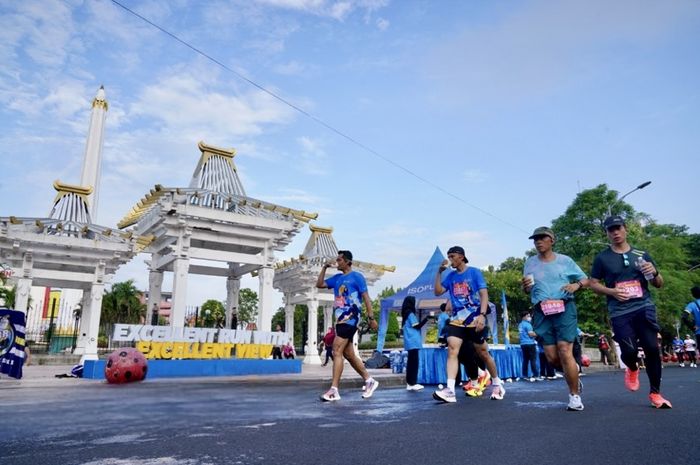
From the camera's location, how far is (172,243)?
62.8 feet

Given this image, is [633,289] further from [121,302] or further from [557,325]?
[121,302]

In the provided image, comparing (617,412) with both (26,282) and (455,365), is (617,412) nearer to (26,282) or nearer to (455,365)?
(455,365)

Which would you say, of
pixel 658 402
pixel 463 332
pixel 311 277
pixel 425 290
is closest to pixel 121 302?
pixel 311 277

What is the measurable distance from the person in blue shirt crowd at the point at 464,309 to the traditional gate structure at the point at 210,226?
13554 mm

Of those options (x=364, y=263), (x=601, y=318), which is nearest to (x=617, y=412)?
(x=364, y=263)

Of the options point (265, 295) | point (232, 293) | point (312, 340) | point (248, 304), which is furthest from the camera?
point (248, 304)

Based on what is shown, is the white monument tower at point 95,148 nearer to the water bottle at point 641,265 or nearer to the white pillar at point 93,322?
the white pillar at point 93,322

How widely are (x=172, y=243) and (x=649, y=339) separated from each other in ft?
56.3

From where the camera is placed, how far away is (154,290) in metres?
20.5

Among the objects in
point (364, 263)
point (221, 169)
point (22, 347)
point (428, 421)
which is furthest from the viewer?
point (364, 263)

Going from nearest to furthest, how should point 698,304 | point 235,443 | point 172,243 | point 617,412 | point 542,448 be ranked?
point 542,448
point 235,443
point 617,412
point 698,304
point 172,243

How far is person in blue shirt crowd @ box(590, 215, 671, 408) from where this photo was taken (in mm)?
5172

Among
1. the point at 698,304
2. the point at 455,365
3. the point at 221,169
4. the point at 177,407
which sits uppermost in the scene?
the point at 221,169

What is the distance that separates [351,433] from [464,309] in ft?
10.6
